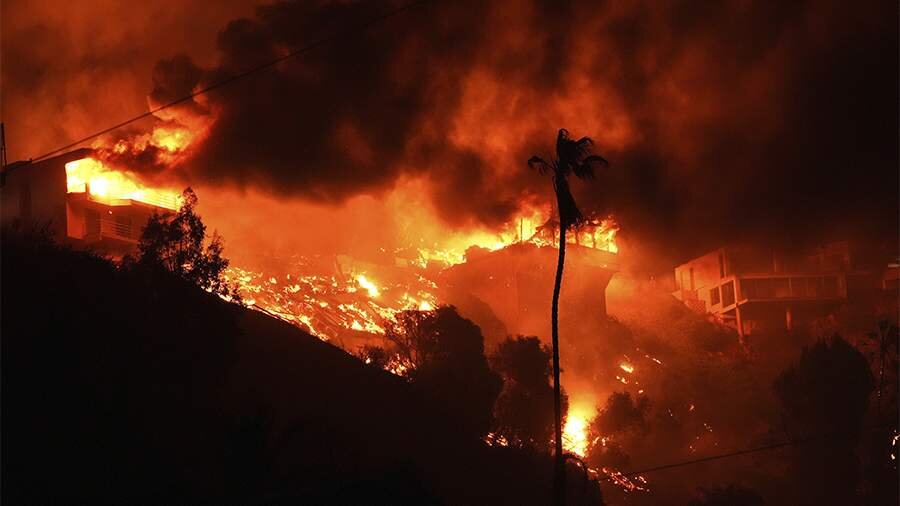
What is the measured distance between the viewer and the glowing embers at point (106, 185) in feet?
199

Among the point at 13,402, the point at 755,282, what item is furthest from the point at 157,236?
the point at 755,282

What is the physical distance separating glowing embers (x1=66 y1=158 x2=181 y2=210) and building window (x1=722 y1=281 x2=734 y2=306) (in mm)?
66556

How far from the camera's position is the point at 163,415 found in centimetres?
2973

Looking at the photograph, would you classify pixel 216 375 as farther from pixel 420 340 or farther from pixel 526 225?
pixel 526 225

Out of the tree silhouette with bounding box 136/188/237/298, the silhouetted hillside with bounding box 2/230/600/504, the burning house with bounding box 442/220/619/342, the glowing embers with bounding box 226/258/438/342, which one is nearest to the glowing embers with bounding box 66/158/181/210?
the glowing embers with bounding box 226/258/438/342

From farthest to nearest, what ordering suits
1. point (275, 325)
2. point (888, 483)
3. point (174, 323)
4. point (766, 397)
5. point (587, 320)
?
point (587, 320), point (766, 397), point (888, 483), point (275, 325), point (174, 323)

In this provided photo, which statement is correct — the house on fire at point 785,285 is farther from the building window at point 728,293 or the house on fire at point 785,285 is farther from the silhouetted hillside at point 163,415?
the silhouetted hillside at point 163,415

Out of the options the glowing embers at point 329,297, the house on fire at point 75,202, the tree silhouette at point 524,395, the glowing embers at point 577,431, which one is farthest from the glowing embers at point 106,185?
the glowing embers at point 577,431

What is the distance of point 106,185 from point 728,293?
72.3 meters

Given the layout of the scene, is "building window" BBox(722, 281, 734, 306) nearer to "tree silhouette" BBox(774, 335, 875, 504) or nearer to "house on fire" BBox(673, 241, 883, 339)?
"house on fire" BBox(673, 241, 883, 339)

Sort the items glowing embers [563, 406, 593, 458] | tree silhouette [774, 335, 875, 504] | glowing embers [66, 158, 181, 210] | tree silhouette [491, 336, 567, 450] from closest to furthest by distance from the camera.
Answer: tree silhouette [491, 336, 567, 450] < tree silhouette [774, 335, 875, 504] < glowing embers [66, 158, 181, 210] < glowing embers [563, 406, 593, 458]

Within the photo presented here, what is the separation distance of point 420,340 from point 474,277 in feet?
134

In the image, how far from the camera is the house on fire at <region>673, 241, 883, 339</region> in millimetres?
107062

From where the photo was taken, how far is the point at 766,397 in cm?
8469
